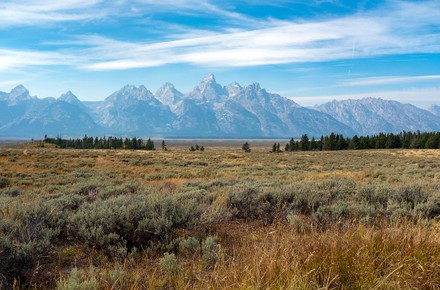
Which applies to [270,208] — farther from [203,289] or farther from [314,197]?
[203,289]

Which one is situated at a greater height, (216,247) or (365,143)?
(365,143)

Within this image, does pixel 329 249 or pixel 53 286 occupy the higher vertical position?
pixel 329 249

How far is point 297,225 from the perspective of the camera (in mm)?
6430

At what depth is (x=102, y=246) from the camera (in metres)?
5.43

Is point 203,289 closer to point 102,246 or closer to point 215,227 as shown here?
point 102,246

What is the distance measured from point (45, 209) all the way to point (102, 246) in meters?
1.78

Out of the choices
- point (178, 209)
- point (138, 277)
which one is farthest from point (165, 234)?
point (138, 277)

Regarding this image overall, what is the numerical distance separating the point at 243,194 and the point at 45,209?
15.7ft

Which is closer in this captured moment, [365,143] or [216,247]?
[216,247]

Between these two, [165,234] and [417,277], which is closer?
[417,277]

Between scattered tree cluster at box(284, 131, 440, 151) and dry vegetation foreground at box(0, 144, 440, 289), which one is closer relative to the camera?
dry vegetation foreground at box(0, 144, 440, 289)

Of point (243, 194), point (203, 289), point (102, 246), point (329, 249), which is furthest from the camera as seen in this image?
point (243, 194)

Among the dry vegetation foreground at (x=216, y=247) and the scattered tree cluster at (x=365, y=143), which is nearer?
the dry vegetation foreground at (x=216, y=247)

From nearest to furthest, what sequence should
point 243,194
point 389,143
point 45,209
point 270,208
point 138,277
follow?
1. point 138,277
2. point 45,209
3. point 270,208
4. point 243,194
5. point 389,143
